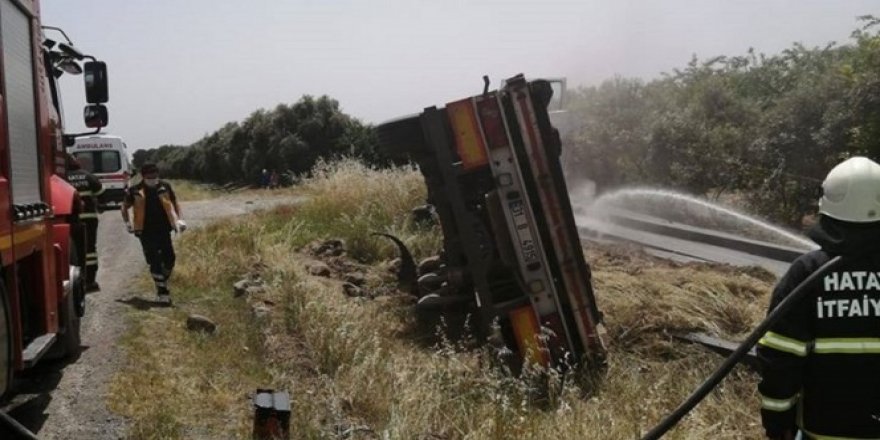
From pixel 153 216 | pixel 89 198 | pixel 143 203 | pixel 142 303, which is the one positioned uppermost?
pixel 89 198

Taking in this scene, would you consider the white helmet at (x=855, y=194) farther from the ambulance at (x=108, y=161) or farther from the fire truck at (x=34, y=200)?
the ambulance at (x=108, y=161)

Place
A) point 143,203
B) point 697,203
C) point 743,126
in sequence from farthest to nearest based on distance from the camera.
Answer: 1. point 743,126
2. point 697,203
3. point 143,203

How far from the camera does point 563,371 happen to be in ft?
20.5

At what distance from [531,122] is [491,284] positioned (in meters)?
1.26

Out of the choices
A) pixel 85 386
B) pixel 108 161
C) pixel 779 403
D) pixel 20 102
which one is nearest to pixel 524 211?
pixel 85 386

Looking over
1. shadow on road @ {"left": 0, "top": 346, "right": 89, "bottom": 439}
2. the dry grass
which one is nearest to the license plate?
the dry grass

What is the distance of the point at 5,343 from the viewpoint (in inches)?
148

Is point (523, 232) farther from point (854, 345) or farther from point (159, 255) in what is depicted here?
point (159, 255)

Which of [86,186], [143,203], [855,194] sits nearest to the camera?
[855,194]

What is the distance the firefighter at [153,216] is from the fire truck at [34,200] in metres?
2.00

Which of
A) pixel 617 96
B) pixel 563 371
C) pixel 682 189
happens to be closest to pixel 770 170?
pixel 682 189

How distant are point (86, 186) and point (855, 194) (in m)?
7.73

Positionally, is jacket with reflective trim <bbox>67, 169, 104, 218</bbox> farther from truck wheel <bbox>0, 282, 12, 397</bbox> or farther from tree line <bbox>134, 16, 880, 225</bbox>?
truck wheel <bbox>0, 282, 12, 397</bbox>

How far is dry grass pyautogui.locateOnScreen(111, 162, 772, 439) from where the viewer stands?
4.86 meters
